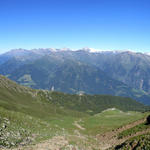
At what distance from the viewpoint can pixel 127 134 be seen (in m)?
50.6

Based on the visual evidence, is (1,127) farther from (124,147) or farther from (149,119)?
(149,119)

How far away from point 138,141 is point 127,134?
21265 millimetres

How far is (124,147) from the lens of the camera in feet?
103

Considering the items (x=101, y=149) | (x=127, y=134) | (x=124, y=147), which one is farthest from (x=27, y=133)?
(x=127, y=134)

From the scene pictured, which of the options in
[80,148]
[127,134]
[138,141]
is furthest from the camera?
[127,134]

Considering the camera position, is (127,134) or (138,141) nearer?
(138,141)

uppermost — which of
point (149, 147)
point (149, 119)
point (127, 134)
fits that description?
point (149, 147)

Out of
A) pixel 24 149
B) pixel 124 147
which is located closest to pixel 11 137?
pixel 24 149

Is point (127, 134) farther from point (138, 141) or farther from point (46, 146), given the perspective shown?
point (46, 146)

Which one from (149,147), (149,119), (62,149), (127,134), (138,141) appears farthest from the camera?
(149,119)

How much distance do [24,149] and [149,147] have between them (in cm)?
2092

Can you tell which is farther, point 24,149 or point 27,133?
point 27,133

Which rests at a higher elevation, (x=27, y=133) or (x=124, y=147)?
(x=124, y=147)

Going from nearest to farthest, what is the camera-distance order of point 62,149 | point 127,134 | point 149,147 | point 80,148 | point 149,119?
point 149,147
point 62,149
point 80,148
point 127,134
point 149,119
